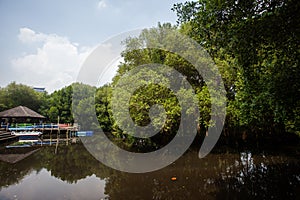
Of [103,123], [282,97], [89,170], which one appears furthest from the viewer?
[103,123]

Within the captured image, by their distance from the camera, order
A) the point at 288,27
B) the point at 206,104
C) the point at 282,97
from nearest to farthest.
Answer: the point at 288,27 → the point at 282,97 → the point at 206,104

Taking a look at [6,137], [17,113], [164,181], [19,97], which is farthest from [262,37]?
[19,97]

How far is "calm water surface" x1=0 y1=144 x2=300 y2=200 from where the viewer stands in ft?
18.7

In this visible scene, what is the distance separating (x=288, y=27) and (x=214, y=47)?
160 cm

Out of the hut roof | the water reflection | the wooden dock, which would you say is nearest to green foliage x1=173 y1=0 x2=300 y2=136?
the water reflection

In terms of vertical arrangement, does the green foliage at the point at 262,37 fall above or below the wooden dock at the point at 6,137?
above

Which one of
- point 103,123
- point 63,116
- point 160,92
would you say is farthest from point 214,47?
point 63,116

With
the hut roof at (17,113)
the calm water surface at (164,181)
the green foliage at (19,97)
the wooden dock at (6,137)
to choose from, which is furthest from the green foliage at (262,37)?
the green foliage at (19,97)

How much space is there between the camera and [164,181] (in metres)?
6.86

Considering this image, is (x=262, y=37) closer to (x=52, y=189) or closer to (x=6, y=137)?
(x=52, y=189)

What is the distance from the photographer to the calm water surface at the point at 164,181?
18.7 ft

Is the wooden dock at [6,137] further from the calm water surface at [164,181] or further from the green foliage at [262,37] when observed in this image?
the green foliage at [262,37]

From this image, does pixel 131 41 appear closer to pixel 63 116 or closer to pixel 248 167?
pixel 248 167

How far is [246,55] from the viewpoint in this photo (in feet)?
14.9
